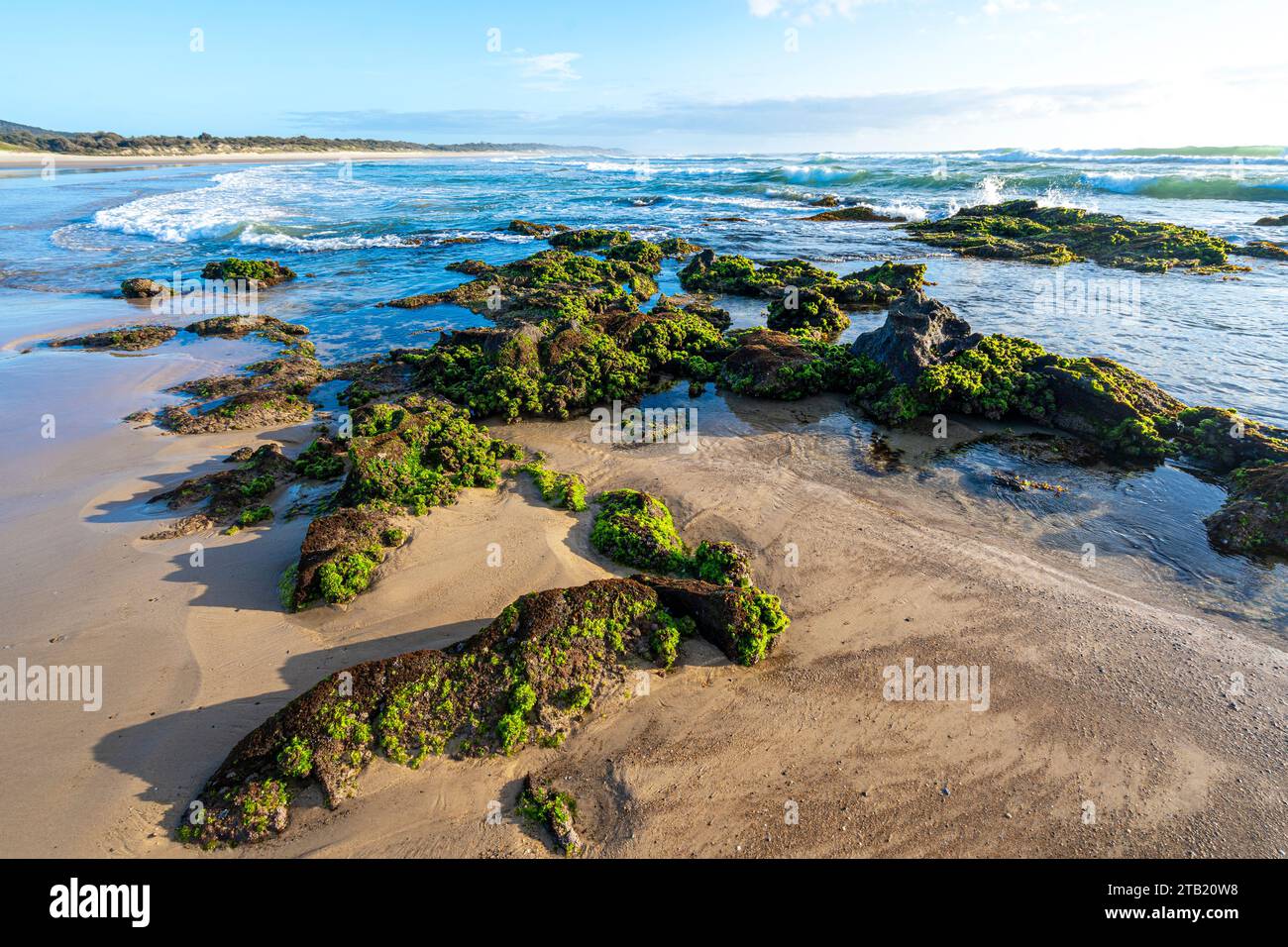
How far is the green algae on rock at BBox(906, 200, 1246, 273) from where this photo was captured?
2304 cm

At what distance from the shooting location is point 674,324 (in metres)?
13.9

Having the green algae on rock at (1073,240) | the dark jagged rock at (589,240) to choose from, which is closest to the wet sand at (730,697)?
the dark jagged rock at (589,240)

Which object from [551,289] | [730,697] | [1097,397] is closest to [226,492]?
[730,697]

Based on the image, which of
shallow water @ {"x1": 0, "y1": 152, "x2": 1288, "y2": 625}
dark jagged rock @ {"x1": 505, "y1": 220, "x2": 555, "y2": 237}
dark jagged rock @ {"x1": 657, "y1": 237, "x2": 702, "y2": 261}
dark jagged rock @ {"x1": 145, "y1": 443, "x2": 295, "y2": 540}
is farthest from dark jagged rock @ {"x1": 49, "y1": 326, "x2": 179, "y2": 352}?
dark jagged rock @ {"x1": 505, "y1": 220, "x2": 555, "y2": 237}

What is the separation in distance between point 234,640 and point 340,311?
49.0 feet

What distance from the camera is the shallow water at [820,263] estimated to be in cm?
875

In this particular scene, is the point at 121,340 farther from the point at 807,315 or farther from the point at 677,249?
the point at 677,249

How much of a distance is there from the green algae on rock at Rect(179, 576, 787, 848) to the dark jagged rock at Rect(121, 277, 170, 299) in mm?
20473

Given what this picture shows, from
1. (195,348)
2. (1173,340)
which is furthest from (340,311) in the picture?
(1173,340)

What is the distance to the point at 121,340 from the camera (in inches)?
572
